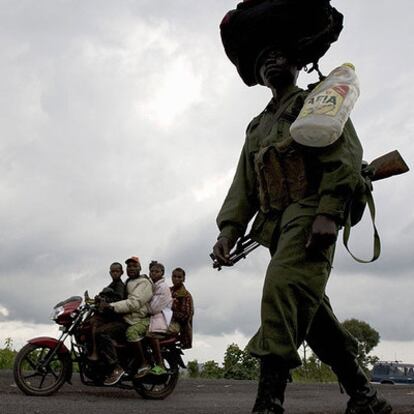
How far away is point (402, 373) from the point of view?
25547mm

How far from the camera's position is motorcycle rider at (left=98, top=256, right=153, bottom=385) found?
8.51 meters

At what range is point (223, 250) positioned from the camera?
397 centimetres

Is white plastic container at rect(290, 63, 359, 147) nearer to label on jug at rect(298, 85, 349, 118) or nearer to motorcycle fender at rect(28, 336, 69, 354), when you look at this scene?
label on jug at rect(298, 85, 349, 118)

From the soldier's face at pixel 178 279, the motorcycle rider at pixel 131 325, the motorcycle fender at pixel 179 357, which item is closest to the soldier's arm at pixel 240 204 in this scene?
the motorcycle rider at pixel 131 325

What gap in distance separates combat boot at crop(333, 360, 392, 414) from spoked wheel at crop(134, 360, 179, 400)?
5.00m

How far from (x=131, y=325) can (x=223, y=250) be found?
498cm

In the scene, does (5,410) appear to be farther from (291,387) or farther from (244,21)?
(291,387)

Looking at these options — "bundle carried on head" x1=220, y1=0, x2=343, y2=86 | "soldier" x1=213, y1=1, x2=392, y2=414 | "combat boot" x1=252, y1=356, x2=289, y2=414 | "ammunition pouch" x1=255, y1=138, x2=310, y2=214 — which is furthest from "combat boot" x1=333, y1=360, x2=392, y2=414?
"bundle carried on head" x1=220, y1=0, x2=343, y2=86

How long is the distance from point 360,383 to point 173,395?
232 inches

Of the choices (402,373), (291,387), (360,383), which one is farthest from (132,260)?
(402,373)

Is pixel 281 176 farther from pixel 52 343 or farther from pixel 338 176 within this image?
pixel 52 343

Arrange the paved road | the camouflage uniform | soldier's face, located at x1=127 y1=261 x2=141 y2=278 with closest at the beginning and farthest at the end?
the camouflage uniform < the paved road < soldier's face, located at x1=127 y1=261 x2=141 y2=278

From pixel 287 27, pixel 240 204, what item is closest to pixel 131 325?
pixel 240 204

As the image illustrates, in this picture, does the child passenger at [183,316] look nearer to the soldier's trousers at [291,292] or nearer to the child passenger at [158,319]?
the child passenger at [158,319]
